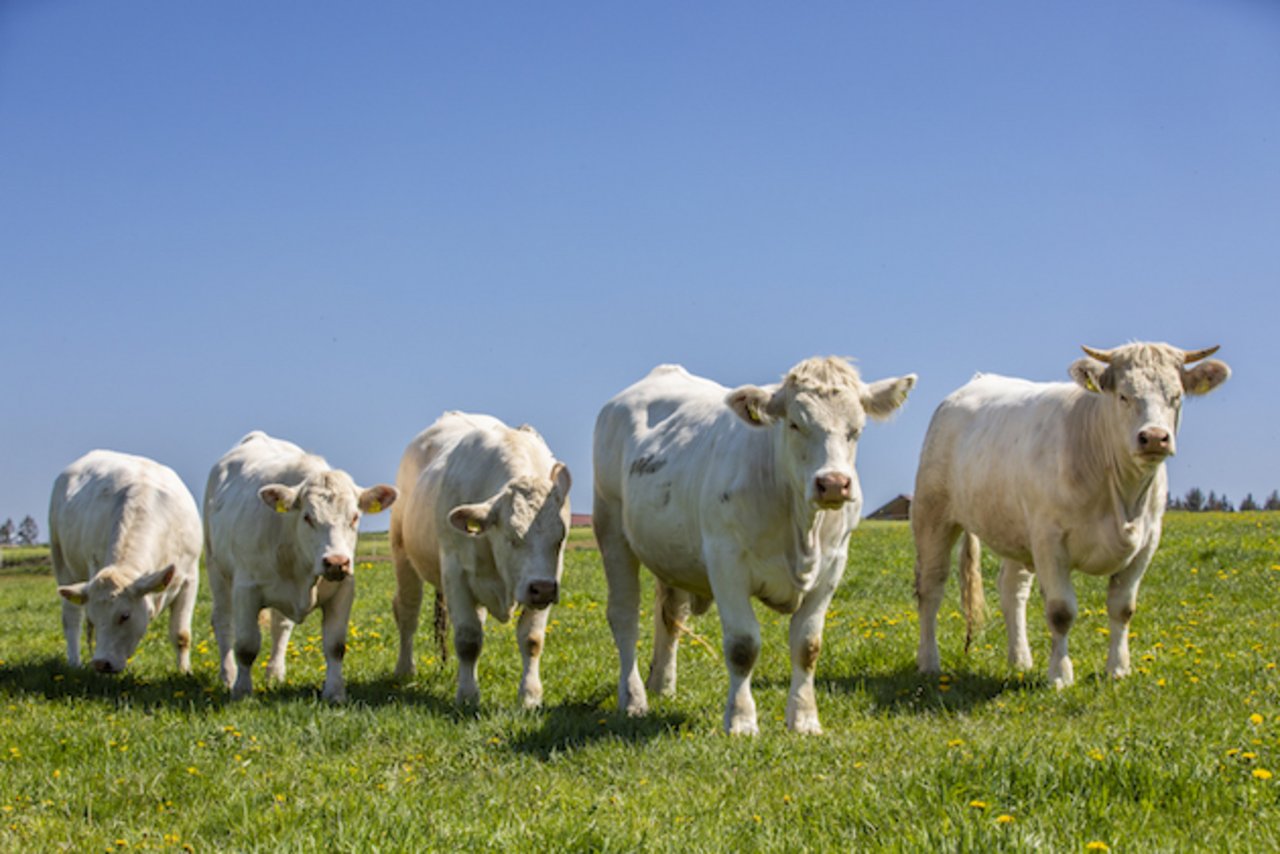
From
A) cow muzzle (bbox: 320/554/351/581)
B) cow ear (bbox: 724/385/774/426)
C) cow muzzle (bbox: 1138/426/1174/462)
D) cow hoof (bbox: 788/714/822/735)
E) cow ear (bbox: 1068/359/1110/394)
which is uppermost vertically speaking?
cow ear (bbox: 1068/359/1110/394)

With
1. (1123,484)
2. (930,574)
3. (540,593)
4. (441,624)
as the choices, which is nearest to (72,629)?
(441,624)

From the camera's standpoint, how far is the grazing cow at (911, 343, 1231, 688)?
9.55 m

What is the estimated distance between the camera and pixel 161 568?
40.5 ft

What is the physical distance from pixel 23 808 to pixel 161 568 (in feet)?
19.9

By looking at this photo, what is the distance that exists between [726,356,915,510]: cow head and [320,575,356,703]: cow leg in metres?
4.23

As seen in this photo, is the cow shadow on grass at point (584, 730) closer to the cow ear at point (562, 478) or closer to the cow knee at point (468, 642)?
the cow knee at point (468, 642)

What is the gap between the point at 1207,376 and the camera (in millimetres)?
9641

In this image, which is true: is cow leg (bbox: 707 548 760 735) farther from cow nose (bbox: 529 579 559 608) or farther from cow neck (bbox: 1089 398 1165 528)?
cow neck (bbox: 1089 398 1165 528)

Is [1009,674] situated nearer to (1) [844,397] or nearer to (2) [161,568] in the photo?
(1) [844,397]

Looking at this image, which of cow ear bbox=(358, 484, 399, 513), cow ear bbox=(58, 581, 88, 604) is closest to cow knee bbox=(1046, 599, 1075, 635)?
cow ear bbox=(358, 484, 399, 513)

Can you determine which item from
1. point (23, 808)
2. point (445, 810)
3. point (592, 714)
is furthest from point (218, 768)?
point (592, 714)

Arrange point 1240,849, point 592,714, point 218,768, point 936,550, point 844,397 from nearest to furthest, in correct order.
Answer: point 1240,849 < point 218,768 < point 844,397 < point 592,714 < point 936,550

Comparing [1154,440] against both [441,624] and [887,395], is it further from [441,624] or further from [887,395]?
[441,624]

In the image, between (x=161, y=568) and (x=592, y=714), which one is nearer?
(x=592, y=714)
